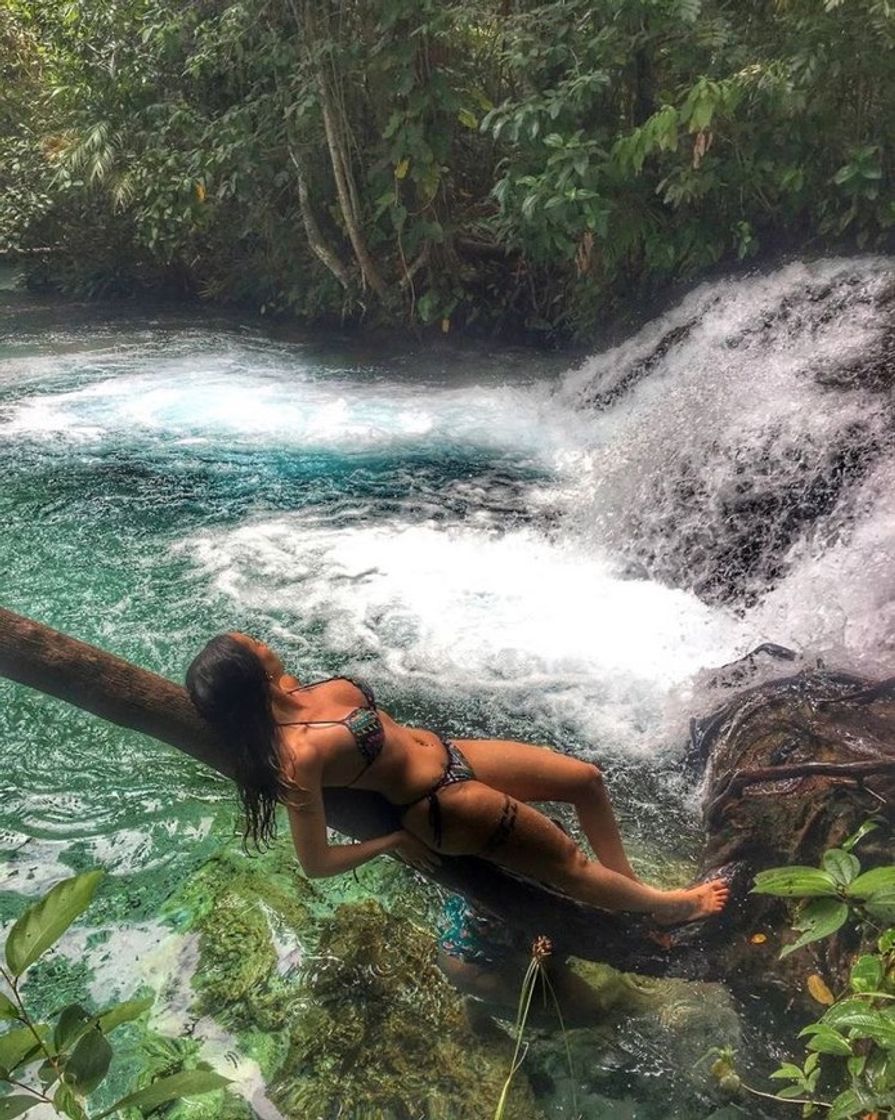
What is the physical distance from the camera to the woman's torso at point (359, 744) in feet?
7.25

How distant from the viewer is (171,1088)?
47.8 inches

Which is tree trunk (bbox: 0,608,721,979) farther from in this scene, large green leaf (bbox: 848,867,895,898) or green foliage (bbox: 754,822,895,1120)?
large green leaf (bbox: 848,867,895,898)

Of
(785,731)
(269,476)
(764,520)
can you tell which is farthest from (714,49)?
(785,731)

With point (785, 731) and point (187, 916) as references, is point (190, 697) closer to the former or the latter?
point (187, 916)

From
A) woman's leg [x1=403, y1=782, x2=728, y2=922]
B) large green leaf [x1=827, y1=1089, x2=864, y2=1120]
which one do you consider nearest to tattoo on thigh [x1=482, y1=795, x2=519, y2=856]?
woman's leg [x1=403, y1=782, x2=728, y2=922]

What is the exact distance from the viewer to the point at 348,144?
9.84 m

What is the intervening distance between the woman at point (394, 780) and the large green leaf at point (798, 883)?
72 centimetres

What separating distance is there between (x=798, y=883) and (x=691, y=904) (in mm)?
971

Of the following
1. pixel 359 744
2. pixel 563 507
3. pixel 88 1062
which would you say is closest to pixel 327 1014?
pixel 359 744

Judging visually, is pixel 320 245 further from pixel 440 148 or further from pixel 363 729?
pixel 363 729

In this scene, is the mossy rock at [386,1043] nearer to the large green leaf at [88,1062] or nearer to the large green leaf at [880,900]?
the large green leaf at [880,900]

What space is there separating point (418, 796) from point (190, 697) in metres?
0.59

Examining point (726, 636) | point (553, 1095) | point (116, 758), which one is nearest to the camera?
point (553, 1095)

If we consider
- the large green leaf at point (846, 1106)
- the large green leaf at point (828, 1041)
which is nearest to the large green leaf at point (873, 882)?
the large green leaf at point (828, 1041)
